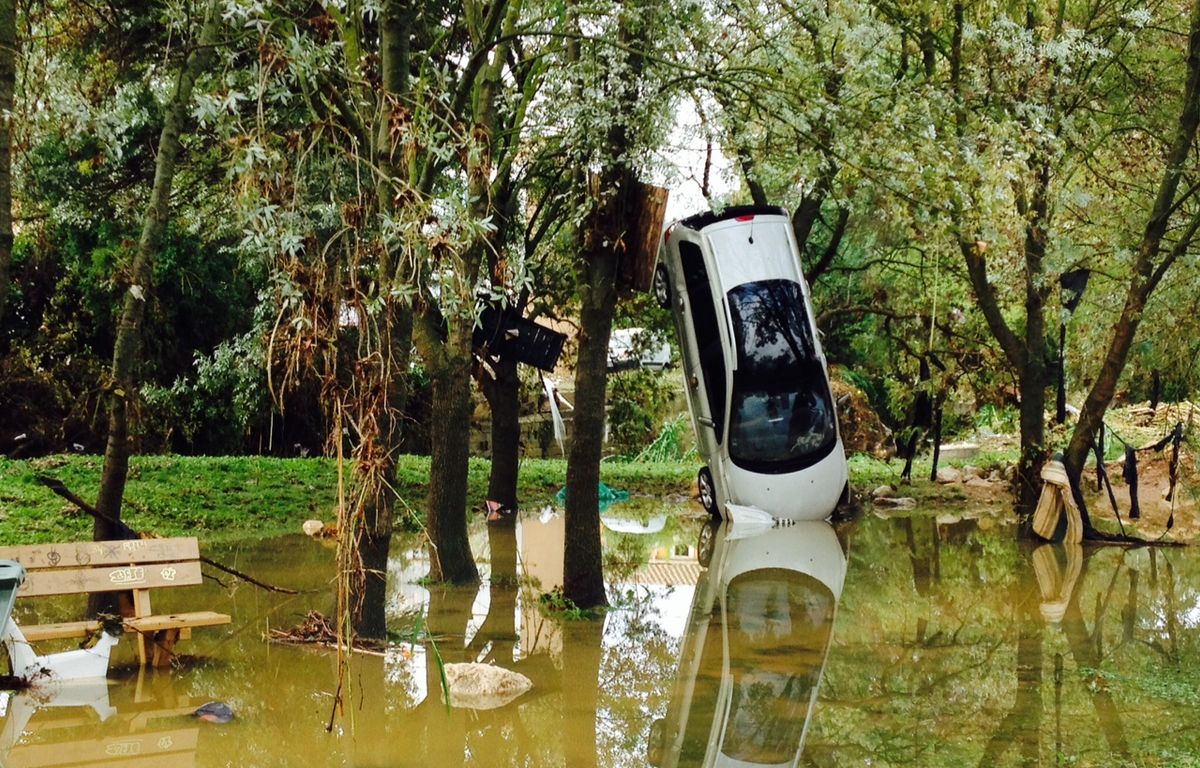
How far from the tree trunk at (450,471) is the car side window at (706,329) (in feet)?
20.1

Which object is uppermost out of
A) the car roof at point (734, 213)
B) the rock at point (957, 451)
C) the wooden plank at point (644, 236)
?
the car roof at point (734, 213)

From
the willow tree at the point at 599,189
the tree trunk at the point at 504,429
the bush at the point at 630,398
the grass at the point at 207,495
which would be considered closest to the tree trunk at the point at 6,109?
the willow tree at the point at 599,189

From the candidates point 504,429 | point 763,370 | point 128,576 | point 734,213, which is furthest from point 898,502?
point 128,576

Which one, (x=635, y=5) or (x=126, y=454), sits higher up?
(x=635, y=5)

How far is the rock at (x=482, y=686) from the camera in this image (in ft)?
25.3

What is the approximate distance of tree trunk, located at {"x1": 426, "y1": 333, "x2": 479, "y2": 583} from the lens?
1162 centimetres

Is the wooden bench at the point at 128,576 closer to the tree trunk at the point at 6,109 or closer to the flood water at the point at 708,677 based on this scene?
the flood water at the point at 708,677

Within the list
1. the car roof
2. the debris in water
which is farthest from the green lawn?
the debris in water

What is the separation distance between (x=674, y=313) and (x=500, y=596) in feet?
25.1

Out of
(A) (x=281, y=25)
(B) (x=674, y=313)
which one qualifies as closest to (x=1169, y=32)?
(B) (x=674, y=313)

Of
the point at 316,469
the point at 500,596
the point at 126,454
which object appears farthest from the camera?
the point at 316,469

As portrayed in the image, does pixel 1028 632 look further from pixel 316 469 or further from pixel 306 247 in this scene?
pixel 316 469

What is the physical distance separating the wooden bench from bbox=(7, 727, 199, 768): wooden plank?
1.48 metres

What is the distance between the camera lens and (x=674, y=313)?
728 inches
